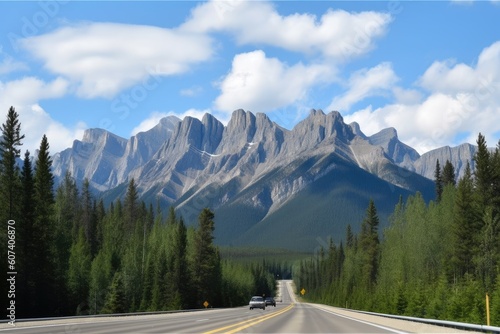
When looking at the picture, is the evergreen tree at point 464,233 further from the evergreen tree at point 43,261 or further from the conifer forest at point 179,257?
the evergreen tree at point 43,261

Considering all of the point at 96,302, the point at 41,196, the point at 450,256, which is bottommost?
the point at 96,302

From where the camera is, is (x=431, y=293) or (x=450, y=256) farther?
(x=450, y=256)

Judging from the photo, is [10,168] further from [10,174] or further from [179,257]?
[179,257]

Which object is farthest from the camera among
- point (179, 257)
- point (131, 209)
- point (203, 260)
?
point (131, 209)

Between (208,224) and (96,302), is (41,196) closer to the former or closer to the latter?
(96,302)

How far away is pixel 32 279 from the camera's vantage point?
62812 millimetres

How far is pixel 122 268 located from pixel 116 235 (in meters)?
25.2

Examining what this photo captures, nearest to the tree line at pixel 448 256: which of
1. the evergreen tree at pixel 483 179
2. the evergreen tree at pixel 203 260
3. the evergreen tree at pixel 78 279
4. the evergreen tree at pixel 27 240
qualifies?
the evergreen tree at pixel 483 179

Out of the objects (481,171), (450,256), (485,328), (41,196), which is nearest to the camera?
(485,328)

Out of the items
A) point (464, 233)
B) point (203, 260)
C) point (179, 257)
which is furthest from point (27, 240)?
point (464, 233)

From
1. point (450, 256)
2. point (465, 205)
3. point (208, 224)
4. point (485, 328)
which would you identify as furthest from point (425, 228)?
point (485, 328)

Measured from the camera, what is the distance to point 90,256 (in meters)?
100

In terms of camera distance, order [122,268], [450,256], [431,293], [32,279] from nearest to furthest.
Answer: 1. [431,293]
2. [32,279]
3. [450,256]
4. [122,268]

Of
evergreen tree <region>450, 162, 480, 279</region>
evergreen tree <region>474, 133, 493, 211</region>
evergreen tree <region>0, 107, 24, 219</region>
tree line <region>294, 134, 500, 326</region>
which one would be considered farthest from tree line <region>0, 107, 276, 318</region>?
evergreen tree <region>474, 133, 493, 211</region>
